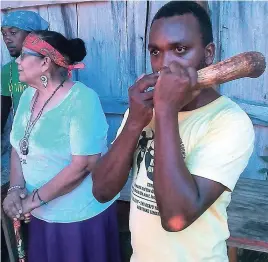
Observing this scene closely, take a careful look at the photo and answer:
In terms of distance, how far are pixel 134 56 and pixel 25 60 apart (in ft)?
3.82

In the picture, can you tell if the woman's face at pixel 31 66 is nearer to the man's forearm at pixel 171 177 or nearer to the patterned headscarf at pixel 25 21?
the patterned headscarf at pixel 25 21

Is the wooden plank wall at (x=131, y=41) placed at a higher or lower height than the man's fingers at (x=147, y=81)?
lower

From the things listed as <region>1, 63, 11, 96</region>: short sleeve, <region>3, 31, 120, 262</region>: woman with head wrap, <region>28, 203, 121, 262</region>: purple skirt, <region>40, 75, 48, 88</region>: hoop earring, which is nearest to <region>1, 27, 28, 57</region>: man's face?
<region>1, 63, 11, 96</region>: short sleeve

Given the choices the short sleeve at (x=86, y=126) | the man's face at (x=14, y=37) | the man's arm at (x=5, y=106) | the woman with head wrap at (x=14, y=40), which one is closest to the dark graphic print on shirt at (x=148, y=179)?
the short sleeve at (x=86, y=126)

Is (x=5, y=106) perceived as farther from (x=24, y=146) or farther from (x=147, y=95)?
(x=147, y=95)

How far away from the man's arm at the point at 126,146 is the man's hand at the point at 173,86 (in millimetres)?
51

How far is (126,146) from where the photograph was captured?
53.7 inches

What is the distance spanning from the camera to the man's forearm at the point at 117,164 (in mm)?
1355

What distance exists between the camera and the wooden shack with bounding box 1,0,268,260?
2803mm

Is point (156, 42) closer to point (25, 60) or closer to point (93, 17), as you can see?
point (25, 60)

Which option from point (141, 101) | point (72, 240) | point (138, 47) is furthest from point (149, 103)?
point (138, 47)

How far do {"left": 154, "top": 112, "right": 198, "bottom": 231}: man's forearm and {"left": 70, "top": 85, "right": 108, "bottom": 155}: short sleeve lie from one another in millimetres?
1062

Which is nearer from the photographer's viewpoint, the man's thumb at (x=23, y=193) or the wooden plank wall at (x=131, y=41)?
the man's thumb at (x=23, y=193)

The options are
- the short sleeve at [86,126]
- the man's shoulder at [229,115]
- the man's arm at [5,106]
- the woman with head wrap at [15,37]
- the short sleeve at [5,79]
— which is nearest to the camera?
the man's shoulder at [229,115]
